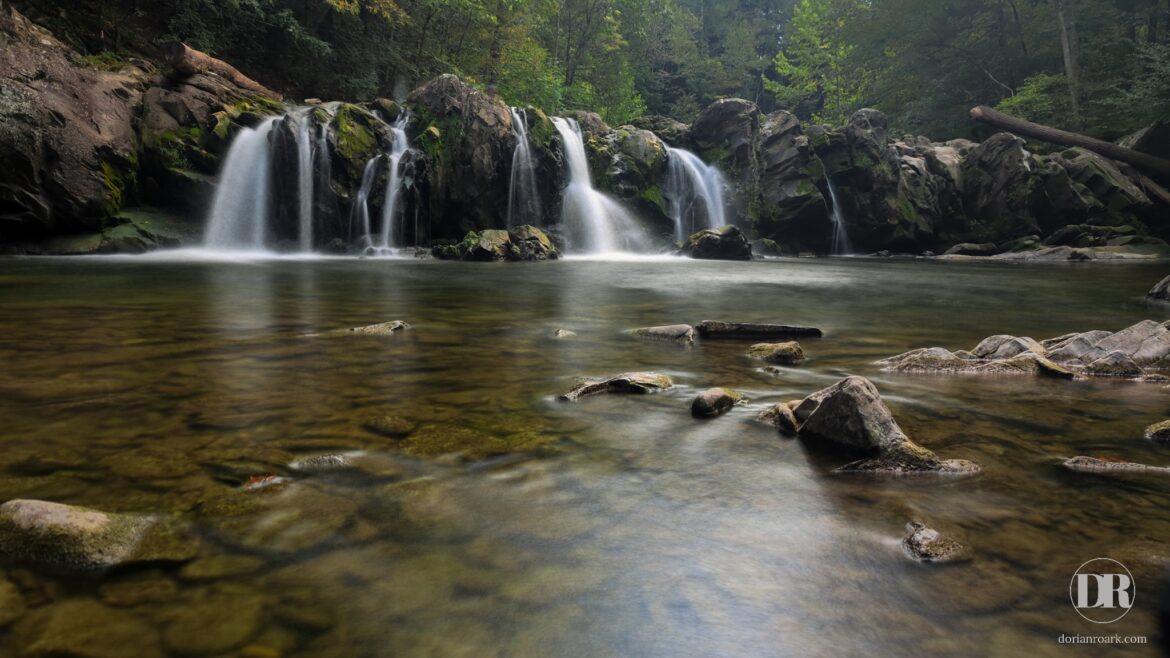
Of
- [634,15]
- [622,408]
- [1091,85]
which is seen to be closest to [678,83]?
[634,15]

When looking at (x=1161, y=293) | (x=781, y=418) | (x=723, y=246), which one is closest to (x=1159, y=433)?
(x=781, y=418)

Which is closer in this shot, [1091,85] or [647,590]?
[647,590]

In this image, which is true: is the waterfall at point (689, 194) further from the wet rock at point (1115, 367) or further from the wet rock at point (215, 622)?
the wet rock at point (215, 622)

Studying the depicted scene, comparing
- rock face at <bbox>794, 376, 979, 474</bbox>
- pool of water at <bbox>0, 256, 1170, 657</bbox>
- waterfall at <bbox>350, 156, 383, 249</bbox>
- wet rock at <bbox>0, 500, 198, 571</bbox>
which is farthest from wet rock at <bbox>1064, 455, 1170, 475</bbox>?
waterfall at <bbox>350, 156, 383, 249</bbox>

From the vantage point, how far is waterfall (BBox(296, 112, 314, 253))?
65.0 ft

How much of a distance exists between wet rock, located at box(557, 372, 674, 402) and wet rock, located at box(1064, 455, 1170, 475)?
235 cm

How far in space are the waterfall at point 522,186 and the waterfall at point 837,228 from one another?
46.1ft

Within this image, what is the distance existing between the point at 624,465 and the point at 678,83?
61883 millimetres

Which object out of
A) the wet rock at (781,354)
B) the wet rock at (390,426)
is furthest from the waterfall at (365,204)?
the wet rock at (390,426)

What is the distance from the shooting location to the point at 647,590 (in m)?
1.96

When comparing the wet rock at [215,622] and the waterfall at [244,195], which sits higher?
the waterfall at [244,195]

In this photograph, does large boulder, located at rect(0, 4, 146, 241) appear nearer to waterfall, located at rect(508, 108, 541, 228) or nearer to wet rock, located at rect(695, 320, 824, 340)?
waterfall, located at rect(508, 108, 541, 228)

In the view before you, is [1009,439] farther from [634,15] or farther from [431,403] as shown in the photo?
[634,15]

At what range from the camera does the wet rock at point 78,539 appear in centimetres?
196
